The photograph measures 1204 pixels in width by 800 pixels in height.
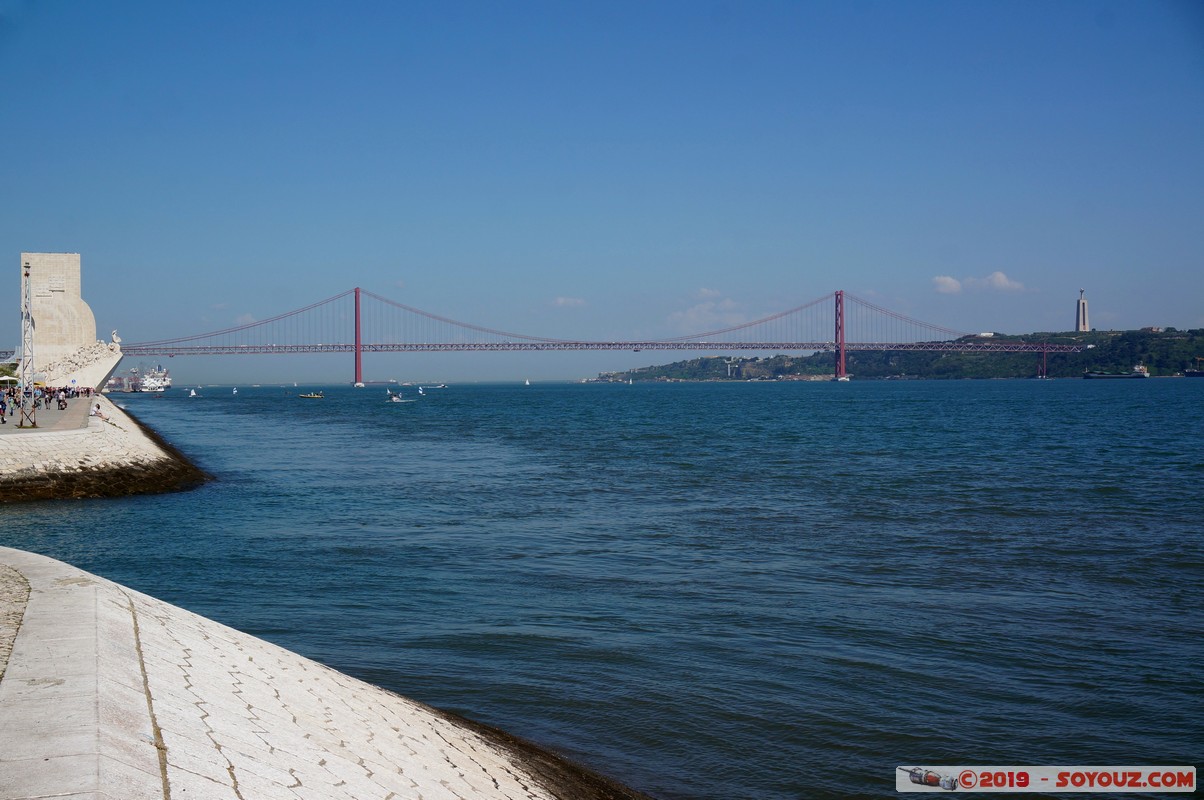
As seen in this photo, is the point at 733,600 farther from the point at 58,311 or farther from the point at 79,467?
the point at 58,311

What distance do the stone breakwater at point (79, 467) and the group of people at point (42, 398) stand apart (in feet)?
12.9

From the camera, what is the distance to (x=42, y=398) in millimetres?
36938

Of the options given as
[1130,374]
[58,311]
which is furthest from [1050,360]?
[58,311]

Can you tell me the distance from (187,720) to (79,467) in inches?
693

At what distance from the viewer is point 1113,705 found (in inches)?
255

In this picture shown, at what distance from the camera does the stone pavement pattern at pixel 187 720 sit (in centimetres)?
327

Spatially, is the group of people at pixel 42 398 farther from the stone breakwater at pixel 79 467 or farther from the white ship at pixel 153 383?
the white ship at pixel 153 383

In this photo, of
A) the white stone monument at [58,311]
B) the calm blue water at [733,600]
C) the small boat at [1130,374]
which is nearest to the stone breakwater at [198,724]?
the calm blue water at [733,600]

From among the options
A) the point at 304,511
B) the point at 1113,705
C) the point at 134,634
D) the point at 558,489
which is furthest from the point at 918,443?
the point at 134,634

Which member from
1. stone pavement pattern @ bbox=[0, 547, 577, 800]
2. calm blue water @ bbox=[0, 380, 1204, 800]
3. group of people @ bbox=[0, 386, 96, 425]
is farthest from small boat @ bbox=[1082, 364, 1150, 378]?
stone pavement pattern @ bbox=[0, 547, 577, 800]

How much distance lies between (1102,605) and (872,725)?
4.56 meters

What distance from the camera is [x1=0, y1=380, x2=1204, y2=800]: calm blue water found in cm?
601

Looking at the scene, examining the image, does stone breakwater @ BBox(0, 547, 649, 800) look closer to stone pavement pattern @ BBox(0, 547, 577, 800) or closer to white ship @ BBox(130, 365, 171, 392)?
stone pavement pattern @ BBox(0, 547, 577, 800)

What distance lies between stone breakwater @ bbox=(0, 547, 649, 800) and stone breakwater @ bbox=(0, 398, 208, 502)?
43.5 feet
